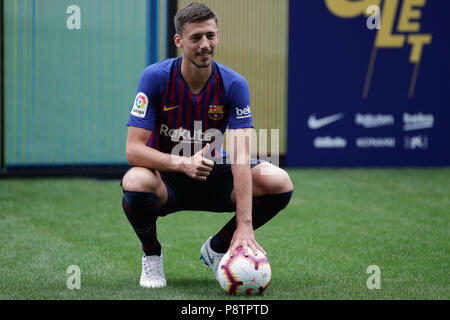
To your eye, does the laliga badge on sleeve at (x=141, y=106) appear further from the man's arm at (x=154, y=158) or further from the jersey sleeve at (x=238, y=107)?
the jersey sleeve at (x=238, y=107)

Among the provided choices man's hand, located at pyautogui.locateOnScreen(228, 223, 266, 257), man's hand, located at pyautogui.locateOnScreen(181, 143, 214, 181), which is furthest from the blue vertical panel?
man's hand, located at pyautogui.locateOnScreen(228, 223, 266, 257)

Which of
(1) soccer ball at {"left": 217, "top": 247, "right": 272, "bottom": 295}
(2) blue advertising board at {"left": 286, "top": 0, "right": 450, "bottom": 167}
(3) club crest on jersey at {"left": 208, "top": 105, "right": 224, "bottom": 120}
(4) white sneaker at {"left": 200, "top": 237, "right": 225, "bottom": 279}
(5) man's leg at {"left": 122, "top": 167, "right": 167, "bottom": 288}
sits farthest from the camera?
(2) blue advertising board at {"left": 286, "top": 0, "right": 450, "bottom": 167}

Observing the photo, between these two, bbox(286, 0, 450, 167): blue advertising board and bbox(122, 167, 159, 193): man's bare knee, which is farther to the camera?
bbox(286, 0, 450, 167): blue advertising board

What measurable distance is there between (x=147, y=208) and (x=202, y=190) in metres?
0.42

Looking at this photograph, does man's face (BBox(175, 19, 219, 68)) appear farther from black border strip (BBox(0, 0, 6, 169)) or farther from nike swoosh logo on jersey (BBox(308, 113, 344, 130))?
nike swoosh logo on jersey (BBox(308, 113, 344, 130))

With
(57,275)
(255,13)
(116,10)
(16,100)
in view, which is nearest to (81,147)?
(16,100)

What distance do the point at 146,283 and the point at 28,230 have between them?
6.31 feet

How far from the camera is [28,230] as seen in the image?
16.9 ft

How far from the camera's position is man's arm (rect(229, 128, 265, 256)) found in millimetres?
3396

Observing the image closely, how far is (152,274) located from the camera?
11.7ft

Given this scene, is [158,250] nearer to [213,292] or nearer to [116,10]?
[213,292]

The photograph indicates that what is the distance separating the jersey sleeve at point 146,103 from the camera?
350 cm

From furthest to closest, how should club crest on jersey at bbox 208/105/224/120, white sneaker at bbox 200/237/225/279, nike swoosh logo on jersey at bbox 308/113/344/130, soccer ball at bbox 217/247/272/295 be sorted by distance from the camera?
nike swoosh logo on jersey at bbox 308/113/344/130 < white sneaker at bbox 200/237/225/279 < club crest on jersey at bbox 208/105/224/120 < soccer ball at bbox 217/247/272/295

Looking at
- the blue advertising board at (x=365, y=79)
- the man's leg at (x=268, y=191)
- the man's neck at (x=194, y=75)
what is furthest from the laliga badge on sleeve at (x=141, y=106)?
the blue advertising board at (x=365, y=79)
